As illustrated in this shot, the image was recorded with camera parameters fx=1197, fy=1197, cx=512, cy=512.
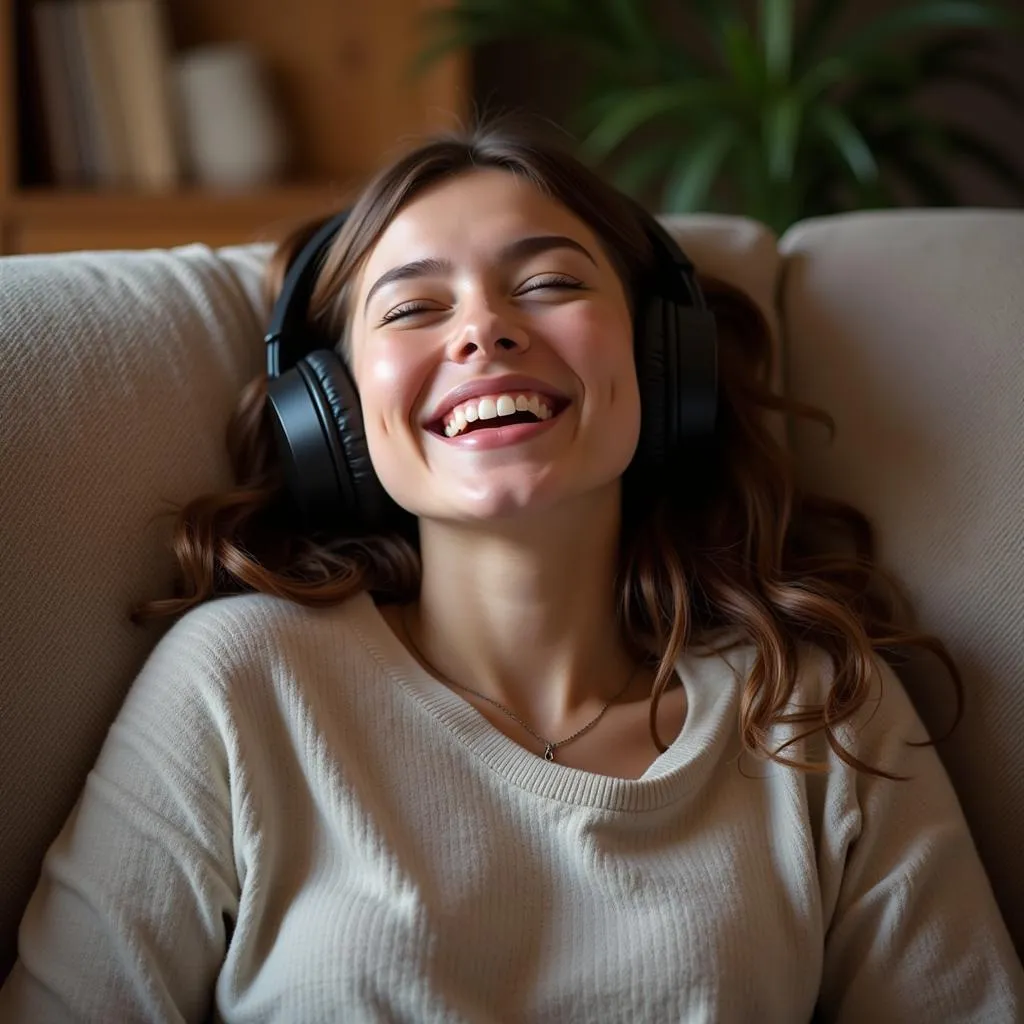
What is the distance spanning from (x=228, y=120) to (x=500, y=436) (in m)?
1.61

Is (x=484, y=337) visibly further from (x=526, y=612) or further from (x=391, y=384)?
(x=526, y=612)

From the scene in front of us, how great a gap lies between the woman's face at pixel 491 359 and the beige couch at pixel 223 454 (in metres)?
0.20

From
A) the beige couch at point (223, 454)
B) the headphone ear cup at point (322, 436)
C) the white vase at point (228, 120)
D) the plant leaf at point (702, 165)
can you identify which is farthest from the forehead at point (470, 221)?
the white vase at point (228, 120)

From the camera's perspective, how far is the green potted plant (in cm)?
202

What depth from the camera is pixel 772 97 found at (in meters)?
2.07

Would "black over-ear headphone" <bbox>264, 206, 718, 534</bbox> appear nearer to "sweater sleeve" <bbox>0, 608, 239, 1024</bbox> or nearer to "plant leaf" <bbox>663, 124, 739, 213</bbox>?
"sweater sleeve" <bbox>0, 608, 239, 1024</bbox>

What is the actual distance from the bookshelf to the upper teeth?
4.26 feet

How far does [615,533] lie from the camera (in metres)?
1.16

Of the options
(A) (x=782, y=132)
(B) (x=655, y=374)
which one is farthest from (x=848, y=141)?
(B) (x=655, y=374)

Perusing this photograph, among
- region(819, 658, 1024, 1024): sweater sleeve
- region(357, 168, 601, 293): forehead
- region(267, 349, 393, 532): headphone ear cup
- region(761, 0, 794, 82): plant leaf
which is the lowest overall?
region(819, 658, 1024, 1024): sweater sleeve

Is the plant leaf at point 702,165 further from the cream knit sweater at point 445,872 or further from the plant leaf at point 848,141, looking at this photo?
the cream knit sweater at point 445,872

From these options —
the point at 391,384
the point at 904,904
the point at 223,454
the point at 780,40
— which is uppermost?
the point at 780,40

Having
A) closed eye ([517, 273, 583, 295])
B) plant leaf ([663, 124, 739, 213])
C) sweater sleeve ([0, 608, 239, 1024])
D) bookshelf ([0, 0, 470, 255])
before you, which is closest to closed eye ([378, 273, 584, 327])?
closed eye ([517, 273, 583, 295])

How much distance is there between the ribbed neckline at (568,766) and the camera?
980 mm
